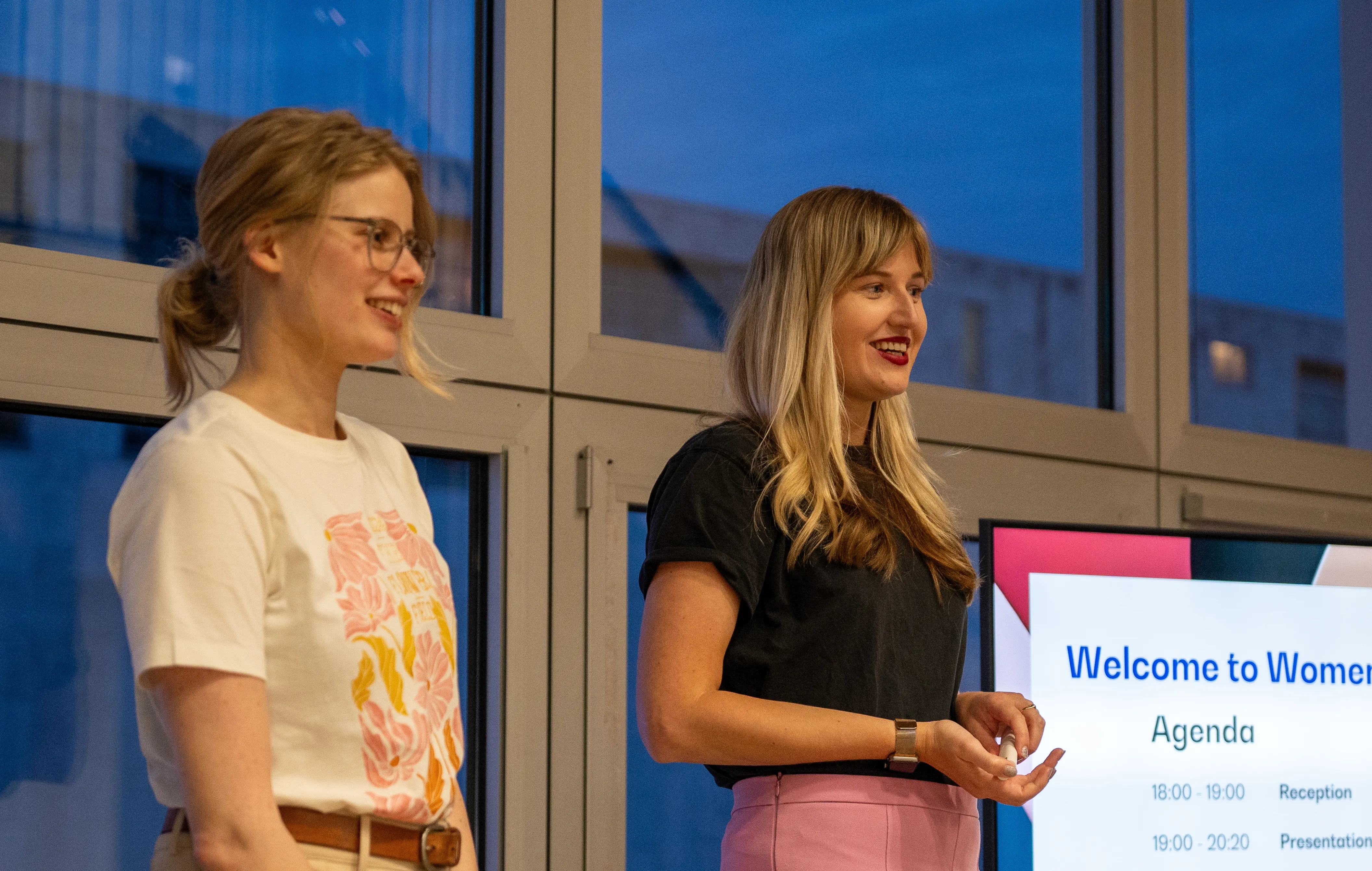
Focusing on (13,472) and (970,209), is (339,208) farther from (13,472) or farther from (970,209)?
(970,209)

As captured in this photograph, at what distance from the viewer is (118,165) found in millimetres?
2367

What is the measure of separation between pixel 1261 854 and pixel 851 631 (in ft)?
4.94

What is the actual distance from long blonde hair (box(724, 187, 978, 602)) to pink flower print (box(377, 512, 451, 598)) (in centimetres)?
45

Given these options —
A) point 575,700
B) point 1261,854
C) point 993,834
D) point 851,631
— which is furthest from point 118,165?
point 1261,854

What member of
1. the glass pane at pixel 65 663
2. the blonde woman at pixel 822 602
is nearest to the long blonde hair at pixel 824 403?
the blonde woman at pixel 822 602

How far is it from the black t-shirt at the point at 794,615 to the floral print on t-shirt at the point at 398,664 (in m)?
0.40

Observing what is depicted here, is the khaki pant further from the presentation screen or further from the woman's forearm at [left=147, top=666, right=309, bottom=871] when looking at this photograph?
the presentation screen

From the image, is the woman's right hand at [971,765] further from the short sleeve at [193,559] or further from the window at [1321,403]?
the window at [1321,403]

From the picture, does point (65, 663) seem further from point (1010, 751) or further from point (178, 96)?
point (1010, 751)

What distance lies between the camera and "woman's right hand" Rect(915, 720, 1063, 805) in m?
1.58

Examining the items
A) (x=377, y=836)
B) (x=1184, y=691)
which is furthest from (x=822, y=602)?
(x=1184, y=691)

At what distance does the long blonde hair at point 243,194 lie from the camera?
1295mm

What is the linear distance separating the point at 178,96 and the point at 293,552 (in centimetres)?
150

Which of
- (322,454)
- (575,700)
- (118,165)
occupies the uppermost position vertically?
(118,165)
